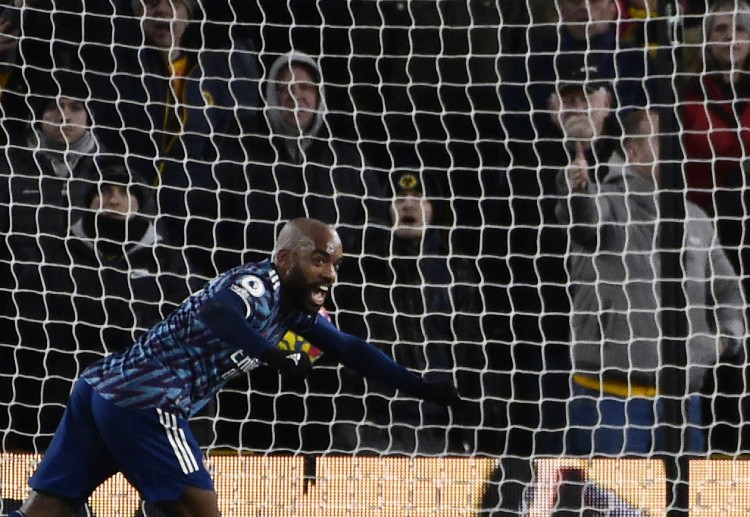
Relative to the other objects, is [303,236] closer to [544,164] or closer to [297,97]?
[297,97]

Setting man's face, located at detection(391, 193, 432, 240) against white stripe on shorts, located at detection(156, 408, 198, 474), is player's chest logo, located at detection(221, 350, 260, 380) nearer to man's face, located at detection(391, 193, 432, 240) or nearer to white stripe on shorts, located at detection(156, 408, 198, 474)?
white stripe on shorts, located at detection(156, 408, 198, 474)

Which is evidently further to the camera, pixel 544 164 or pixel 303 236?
pixel 544 164

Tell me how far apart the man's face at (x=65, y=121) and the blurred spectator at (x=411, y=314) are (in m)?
1.19

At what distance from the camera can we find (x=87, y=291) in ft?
17.4

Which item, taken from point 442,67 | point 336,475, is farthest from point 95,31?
point 336,475

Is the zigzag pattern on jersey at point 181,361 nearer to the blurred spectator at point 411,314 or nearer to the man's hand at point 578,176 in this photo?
the blurred spectator at point 411,314

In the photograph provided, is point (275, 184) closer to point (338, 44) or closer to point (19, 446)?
point (338, 44)

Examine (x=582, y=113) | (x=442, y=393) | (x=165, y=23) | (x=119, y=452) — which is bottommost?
(x=119, y=452)

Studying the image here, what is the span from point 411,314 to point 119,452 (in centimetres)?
183

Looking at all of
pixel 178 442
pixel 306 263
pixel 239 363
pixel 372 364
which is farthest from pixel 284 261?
pixel 178 442

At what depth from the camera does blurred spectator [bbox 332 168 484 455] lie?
529cm

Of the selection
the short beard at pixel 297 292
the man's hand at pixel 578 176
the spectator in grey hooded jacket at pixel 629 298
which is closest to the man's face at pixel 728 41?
the spectator in grey hooded jacket at pixel 629 298

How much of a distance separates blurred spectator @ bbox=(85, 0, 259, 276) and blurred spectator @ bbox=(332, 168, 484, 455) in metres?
0.67

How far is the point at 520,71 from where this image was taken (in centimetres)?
570
